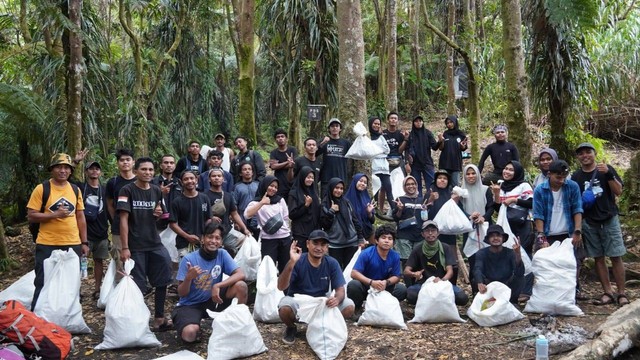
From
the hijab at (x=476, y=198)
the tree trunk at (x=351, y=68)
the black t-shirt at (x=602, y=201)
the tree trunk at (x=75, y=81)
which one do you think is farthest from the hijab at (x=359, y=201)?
the tree trunk at (x=75, y=81)

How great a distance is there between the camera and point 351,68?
24.4 feet

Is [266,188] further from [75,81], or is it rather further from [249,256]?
[75,81]

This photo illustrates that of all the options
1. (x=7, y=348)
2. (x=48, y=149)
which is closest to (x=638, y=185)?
(x=7, y=348)

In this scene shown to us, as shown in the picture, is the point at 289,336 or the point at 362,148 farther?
the point at 362,148

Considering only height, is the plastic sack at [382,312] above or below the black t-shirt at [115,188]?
below

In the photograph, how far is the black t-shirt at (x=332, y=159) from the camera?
696cm

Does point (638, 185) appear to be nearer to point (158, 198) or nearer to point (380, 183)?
point (380, 183)

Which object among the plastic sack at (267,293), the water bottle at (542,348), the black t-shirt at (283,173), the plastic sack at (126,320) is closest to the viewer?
the water bottle at (542,348)

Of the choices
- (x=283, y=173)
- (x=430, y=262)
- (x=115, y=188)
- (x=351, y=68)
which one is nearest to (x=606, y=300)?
(x=430, y=262)

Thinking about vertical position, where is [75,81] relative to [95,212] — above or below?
above

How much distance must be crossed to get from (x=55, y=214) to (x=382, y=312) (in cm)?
301

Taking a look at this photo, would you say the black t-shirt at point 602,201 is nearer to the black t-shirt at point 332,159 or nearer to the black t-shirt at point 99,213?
the black t-shirt at point 332,159

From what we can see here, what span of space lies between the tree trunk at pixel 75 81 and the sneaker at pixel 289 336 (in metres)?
3.24

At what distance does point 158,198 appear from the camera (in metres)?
Result: 5.25
